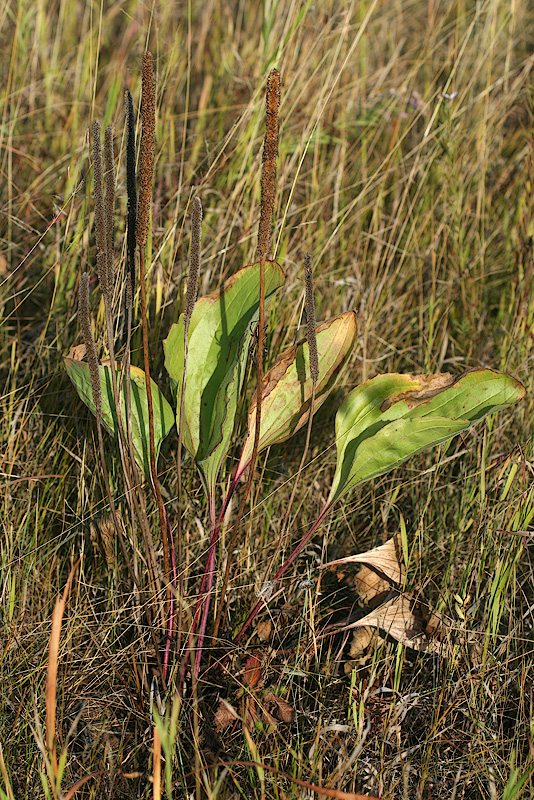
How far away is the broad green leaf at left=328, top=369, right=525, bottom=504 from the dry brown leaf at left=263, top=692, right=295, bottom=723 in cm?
31

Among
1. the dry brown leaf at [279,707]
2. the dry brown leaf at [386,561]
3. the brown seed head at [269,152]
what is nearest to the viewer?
the brown seed head at [269,152]

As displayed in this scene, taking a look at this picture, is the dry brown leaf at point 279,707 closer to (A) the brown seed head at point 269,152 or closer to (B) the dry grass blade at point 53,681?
(B) the dry grass blade at point 53,681

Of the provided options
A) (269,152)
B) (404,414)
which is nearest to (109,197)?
(269,152)

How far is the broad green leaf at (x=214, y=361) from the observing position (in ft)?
3.81

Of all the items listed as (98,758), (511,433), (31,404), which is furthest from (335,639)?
(31,404)

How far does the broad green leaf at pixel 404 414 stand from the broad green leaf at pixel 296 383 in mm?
58

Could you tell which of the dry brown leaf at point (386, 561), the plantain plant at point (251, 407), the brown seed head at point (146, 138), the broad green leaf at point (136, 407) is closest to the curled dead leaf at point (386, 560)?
the dry brown leaf at point (386, 561)

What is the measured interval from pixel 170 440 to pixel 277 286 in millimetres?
418

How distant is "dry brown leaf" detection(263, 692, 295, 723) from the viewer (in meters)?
1.09

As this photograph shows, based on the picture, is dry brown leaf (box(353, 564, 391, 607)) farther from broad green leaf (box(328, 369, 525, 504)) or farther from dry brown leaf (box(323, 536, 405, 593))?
broad green leaf (box(328, 369, 525, 504))

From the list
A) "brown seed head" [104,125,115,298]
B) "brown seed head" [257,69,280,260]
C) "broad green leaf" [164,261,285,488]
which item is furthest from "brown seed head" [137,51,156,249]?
"broad green leaf" [164,261,285,488]

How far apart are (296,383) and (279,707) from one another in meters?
0.51

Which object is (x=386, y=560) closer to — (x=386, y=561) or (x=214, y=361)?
(x=386, y=561)

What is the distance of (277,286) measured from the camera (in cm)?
113
